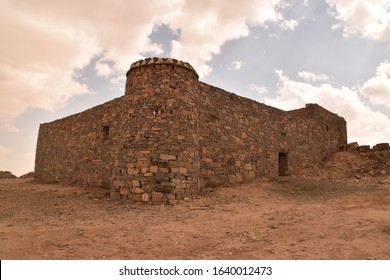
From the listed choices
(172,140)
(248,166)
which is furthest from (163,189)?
(248,166)

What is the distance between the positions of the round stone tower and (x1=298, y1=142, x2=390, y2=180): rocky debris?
316 inches

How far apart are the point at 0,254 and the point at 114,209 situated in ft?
11.2

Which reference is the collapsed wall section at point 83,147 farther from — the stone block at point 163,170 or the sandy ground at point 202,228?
the sandy ground at point 202,228

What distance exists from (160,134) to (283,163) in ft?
25.5

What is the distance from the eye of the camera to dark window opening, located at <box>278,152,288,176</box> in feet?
44.8

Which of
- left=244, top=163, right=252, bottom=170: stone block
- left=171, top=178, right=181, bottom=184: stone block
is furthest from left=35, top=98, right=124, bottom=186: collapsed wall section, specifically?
left=244, top=163, right=252, bottom=170: stone block

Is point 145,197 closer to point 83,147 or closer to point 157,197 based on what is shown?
point 157,197

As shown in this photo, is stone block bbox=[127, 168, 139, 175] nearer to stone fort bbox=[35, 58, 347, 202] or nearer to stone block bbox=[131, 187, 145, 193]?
stone fort bbox=[35, 58, 347, 202]

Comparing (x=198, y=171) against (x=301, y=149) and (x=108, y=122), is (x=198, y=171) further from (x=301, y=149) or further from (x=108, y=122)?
(x=301, y=149)

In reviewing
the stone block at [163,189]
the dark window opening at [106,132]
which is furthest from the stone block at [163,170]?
the dark window opening at [106,132]

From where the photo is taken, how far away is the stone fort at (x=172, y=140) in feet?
27.0

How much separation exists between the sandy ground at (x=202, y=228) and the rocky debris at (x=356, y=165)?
4.92 m

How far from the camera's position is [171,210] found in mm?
7250
